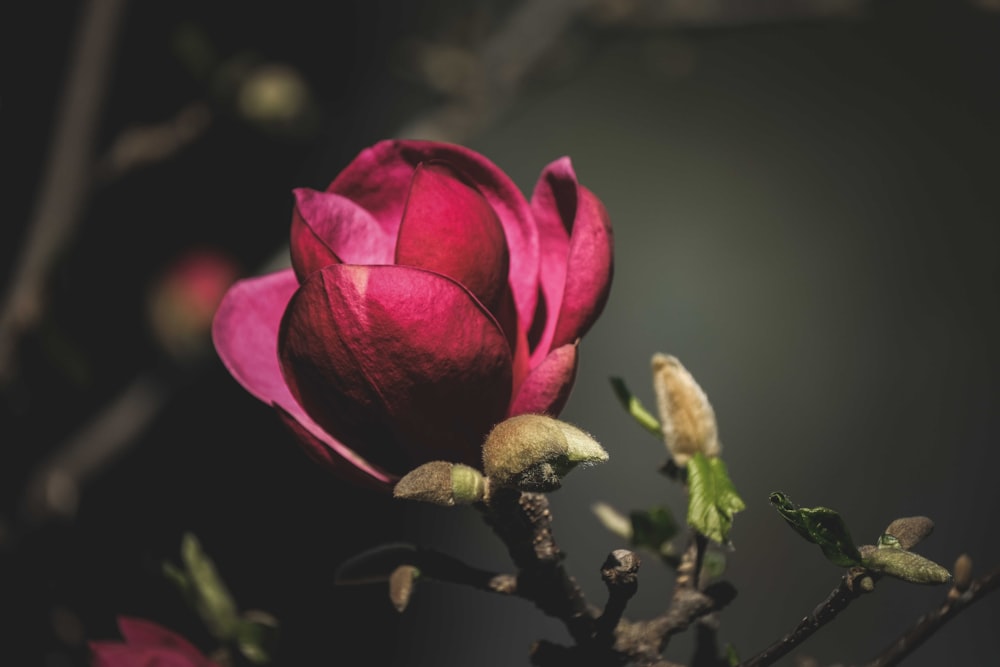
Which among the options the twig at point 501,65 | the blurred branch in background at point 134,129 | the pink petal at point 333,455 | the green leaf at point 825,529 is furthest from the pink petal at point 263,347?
the twig at point 501,65

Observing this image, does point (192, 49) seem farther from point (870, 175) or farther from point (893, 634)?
point (870, 175)

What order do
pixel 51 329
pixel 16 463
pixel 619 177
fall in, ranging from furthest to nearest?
pixel 619 177, pixel 16 463, pixel 51 329

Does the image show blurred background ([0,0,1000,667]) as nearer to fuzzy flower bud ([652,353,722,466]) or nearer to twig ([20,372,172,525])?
twig ([20,372,172,525])

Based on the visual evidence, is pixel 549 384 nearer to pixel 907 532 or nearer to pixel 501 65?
pixel 907 532

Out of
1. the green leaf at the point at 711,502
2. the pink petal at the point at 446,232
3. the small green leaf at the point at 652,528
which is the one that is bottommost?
the small green leaf at the point at 652,528

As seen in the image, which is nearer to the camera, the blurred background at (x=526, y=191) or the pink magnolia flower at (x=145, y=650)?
the pink magnolia flower at (x=145, y=650)

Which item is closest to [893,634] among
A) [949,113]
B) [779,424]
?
[779,424]

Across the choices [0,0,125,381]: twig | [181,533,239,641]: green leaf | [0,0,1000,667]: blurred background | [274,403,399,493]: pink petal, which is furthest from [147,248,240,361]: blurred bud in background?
[274,403,399,493]: pink petal

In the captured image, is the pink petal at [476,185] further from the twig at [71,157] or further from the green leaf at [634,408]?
the twig at [71,157]
